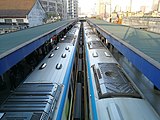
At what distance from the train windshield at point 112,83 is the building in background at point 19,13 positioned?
94.0 ft

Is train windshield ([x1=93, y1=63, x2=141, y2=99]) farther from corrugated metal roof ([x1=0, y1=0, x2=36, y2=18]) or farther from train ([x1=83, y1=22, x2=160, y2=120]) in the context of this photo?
corrugated metal roof ([x1=0, y1=0, x2=36, y2=18])

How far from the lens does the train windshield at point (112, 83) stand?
Result: 4395mm

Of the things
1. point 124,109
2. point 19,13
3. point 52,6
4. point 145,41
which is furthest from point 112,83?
point 52,6

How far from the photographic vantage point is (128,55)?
4773 millimetres

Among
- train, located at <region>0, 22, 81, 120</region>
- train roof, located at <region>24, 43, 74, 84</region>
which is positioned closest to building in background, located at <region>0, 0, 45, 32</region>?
train roof, located at <region>24, 43, 74, 84</region>

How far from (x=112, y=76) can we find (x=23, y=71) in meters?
3.72

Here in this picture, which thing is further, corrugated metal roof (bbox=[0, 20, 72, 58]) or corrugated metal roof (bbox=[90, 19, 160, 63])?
corrugated metal roof (bbox=[0, 20, 72, 58])

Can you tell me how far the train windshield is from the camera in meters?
4.39

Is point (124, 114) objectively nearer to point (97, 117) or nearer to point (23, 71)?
point (97, 117)

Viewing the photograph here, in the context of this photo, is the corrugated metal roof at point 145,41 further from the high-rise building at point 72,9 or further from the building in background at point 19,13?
the high-rise building at point 72,9

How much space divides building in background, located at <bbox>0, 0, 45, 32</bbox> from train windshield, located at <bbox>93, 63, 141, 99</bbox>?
28.6 m

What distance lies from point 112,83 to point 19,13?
111ft

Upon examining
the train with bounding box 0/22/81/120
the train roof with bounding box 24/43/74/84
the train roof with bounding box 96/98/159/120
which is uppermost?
the train roof with bounding box 24/43/74/84

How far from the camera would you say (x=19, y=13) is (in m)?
35.0
